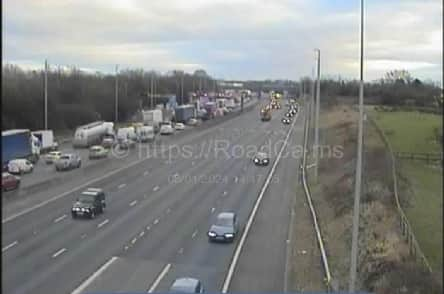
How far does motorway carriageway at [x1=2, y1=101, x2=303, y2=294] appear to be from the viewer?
49.7 feet

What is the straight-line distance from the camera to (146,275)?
15430 millimetres

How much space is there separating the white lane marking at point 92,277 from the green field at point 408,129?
32.0 feet

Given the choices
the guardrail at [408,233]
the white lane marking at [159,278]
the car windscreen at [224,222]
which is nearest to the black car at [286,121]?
the guardrail at [408,233]

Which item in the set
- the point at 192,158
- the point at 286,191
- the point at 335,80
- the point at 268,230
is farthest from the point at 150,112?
the point at 268,230

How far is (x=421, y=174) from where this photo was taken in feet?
74.5

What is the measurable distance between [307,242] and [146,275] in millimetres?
5697

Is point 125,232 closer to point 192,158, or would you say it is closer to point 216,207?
point 216,207

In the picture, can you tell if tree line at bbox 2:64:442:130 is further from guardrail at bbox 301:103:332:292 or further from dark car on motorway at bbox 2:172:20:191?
guardrail at bbox 301:103:332:292

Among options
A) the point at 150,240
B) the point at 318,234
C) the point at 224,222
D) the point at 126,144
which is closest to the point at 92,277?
the point at 150,240

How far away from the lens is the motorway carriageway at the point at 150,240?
1515 centimetres

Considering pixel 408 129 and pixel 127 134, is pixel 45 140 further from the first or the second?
pixel 408 129

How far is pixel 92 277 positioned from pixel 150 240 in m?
4.67

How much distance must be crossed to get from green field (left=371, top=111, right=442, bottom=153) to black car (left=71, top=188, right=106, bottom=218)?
10582 millimetres

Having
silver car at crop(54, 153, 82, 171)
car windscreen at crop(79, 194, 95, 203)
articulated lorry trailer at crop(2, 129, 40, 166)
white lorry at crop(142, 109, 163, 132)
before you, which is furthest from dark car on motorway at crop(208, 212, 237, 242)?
white lorry at crop(142, 109, 163, 132)
